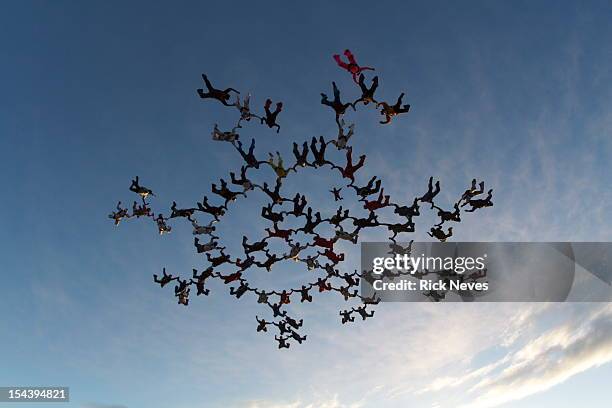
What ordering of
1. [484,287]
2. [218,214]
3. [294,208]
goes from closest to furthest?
1. [294,208]
2. [218,214]
3. [484,287]

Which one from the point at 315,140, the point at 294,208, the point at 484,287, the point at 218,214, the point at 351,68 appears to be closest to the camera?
the point at 351,68

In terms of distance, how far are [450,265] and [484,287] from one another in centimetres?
214

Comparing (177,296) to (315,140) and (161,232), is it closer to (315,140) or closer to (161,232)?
(161,232)


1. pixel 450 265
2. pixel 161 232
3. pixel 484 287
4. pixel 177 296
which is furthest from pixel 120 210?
pixel 484 287

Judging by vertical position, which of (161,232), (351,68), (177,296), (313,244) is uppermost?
(351,68)

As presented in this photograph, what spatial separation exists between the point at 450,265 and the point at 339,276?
3.50 m

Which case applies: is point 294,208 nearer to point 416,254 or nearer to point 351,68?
point 351,68

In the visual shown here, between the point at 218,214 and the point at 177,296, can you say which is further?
the point at 177,296

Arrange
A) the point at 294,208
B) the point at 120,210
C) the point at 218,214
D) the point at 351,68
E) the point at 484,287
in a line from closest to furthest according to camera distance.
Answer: the point at 351,68, the point at 294,208, the point at 218,214, the point at 120,210, the point at 484,287

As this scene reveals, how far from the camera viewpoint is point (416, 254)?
13859 mm

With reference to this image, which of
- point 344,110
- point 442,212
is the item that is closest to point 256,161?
point 344,110

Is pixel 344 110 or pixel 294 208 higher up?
pixel 344 110

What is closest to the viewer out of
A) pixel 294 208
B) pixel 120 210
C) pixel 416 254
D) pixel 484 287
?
pixel 294 208

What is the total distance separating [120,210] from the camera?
12.7 m
